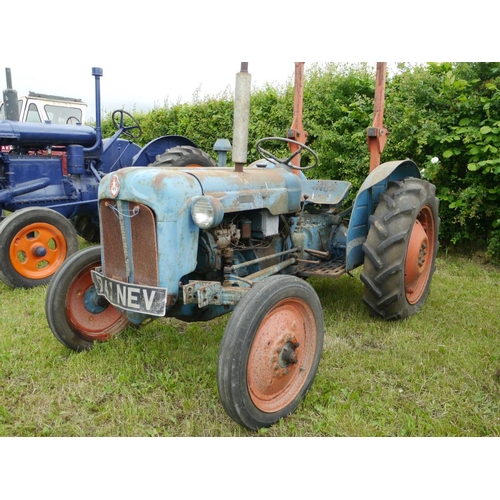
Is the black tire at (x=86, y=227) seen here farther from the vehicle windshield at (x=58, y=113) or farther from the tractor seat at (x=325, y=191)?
the tractor seat at (x=325, y=191)

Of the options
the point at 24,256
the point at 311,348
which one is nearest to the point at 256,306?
the point at 311,348

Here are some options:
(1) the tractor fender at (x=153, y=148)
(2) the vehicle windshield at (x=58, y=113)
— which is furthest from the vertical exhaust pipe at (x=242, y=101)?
(2) the vehicle windshield at (x=58, y=113)

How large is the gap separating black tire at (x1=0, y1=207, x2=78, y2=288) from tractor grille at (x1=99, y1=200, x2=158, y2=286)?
2153 millimetres

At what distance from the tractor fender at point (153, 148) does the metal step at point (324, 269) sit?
3140 mm

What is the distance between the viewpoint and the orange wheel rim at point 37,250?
444cm

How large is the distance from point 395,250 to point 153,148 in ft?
12.6

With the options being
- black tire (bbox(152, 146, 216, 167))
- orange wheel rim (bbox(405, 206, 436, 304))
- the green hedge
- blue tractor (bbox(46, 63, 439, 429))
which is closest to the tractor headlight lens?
blue tractor (bbox(46, 63, 439, 429))

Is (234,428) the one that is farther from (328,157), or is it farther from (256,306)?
(328,157)

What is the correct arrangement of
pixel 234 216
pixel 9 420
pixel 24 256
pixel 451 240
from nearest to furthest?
pixel 9 420
pixel 234 216
pixel 24 256
pixel 451 240

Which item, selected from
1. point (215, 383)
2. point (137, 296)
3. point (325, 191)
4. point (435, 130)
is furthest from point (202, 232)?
point (435, 130)

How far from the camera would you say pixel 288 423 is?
236 centimetres

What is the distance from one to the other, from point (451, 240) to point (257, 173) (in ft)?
11.0

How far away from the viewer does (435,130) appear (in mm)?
5180

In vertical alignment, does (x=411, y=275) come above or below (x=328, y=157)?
below
